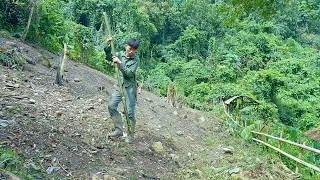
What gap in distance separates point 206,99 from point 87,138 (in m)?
11.0

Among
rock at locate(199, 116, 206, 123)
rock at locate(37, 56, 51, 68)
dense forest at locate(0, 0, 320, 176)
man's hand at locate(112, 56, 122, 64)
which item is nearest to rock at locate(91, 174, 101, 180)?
man's hand at locate(112, 56, 122, 64)

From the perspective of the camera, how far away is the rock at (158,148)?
496cm

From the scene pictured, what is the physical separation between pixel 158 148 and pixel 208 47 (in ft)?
74.3

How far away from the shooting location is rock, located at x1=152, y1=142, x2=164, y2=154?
16.3 ft

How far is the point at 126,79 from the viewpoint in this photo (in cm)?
472

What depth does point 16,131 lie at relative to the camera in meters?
3.89

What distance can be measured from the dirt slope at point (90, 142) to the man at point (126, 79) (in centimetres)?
36

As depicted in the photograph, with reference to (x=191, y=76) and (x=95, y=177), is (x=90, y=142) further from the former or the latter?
(x=191, y=76)

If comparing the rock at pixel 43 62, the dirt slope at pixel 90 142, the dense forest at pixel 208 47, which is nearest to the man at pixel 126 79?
the dirt slope at pixel 90 142

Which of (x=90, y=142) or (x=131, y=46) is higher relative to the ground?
(x=131, y=46)

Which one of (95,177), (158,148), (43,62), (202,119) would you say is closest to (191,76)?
(202,119)

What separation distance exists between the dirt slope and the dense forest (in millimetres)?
1092

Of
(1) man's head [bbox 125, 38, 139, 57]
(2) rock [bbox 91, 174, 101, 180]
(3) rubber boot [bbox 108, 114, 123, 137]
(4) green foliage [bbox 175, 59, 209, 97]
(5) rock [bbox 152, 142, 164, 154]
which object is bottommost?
(4) green foliage [bbox 175, 59, 209, 97]

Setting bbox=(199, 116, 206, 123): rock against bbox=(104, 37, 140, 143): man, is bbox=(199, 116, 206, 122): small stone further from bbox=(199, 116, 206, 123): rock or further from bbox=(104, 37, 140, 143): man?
bbox=(104, 37, 140, 143): man
